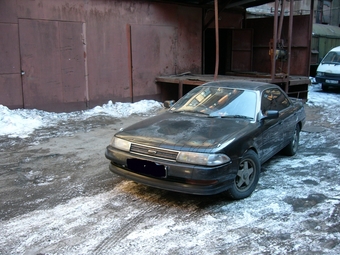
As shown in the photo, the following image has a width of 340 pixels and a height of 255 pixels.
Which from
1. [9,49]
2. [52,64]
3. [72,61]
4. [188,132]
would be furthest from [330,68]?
[188,132]

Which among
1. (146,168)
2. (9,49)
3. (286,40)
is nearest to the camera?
(146,168)

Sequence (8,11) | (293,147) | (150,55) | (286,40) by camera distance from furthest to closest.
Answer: (286,40) → (150,55) → (8,11) → (293,147)

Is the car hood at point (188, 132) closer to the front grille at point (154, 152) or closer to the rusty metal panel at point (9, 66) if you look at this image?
the front grille at point (154, 152)

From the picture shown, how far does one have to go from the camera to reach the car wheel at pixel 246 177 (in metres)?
4.29

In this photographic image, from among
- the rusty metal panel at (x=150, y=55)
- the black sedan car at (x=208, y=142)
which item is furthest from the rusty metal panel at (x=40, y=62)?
the black sedan car at (x=208, y=142)

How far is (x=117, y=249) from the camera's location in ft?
10.8

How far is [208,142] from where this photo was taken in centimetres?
407

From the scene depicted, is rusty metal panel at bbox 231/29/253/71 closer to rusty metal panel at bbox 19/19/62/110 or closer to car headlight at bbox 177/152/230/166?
rusty metal panel at bbox 19/19/62/110

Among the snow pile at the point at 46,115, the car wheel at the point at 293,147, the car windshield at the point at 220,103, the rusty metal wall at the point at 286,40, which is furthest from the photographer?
the rusty metal wall at the point at 286,40

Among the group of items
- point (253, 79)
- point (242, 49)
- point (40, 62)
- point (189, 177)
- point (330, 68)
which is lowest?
point (189, 177)

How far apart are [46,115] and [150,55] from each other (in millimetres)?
4177

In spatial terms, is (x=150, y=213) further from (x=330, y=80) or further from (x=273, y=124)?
(x=330, y=80)

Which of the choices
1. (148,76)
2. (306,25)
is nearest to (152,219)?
(148,76)

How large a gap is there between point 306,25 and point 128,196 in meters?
11.0
